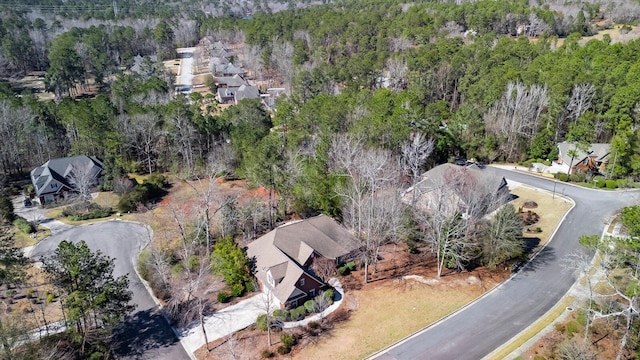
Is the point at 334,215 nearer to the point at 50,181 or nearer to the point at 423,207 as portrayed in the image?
the point at 423,207

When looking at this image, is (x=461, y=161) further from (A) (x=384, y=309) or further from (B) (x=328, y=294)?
(B) (x=328, y=294)

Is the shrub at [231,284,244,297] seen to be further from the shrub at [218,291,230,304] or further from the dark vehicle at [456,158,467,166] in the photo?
the dark vehicle at [456,158,467,166]

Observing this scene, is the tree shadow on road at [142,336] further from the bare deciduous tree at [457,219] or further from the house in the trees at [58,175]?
the house in the trees at [58,175]

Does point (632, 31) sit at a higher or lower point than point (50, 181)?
higher

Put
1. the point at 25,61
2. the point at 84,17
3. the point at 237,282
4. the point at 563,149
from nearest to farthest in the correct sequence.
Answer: the point at 237,282 → the point at 563,149 → the point at 25,61 → the point at 84,17

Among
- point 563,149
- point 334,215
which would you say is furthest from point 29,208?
point 563,149

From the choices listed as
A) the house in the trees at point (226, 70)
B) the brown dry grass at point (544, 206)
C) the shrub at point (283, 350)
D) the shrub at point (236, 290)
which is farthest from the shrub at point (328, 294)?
the house in the trees at point (226, 70)
